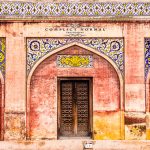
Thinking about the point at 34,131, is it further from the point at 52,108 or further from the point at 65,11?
the point at 65,11

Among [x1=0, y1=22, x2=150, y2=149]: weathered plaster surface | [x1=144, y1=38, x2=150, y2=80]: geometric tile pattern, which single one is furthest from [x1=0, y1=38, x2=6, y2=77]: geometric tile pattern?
[x1=144, y1=38, x2=150, y2=80]: geometric tile pattern

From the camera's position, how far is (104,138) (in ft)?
28.0

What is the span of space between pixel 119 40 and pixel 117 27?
11.4 inches

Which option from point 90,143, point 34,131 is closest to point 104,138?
point 90,143

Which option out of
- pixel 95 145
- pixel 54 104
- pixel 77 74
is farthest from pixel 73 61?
pixel 95 145

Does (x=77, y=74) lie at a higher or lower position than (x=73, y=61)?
lower

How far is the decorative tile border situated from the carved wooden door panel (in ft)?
5.10

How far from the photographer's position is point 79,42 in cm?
848

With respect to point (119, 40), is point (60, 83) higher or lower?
lower

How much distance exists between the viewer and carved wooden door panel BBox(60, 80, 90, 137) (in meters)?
8.75

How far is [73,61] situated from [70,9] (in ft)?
3.75

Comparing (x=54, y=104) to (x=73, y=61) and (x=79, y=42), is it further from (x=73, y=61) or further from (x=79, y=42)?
(x=79, y=42)

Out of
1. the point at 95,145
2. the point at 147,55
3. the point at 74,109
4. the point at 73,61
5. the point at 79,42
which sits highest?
the point at 79,42

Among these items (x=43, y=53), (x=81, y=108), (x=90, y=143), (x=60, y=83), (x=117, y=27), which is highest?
(x=117, y=27)
